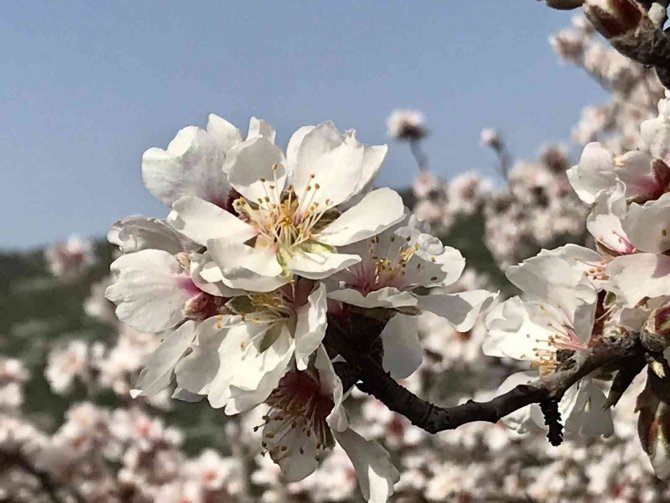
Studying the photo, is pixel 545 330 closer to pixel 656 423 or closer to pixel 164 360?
pixel 656 423

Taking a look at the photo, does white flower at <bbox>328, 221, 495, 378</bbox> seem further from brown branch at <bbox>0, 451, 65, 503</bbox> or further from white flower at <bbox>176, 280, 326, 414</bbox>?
brown branch at <bbox>0, 451, 65, 503</bbox>

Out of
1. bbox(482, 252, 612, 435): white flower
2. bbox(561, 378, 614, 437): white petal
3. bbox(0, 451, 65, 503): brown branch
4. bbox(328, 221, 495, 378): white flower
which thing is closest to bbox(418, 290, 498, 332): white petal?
bbox(328, 221, 495, 378): white flower

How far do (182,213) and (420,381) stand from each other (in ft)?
11.3

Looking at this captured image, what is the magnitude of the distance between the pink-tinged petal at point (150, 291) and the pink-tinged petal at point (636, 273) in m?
0.47

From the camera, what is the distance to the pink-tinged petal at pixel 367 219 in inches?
35.5

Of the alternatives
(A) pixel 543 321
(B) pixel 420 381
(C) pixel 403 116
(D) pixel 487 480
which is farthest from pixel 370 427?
(A) pixel 543 321

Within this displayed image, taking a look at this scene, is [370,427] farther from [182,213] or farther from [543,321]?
[182,213]

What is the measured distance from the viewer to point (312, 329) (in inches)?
33.3

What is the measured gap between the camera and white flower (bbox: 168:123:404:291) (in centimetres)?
87

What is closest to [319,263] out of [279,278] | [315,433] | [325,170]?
[279,278]

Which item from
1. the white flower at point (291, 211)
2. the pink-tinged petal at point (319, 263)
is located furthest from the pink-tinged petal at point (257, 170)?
the pink-tinged petal at point (319, 263)

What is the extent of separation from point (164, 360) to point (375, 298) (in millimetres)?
242

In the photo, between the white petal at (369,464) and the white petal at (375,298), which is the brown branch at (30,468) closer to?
the white petal at (369,464)

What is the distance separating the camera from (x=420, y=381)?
13.9 ft
